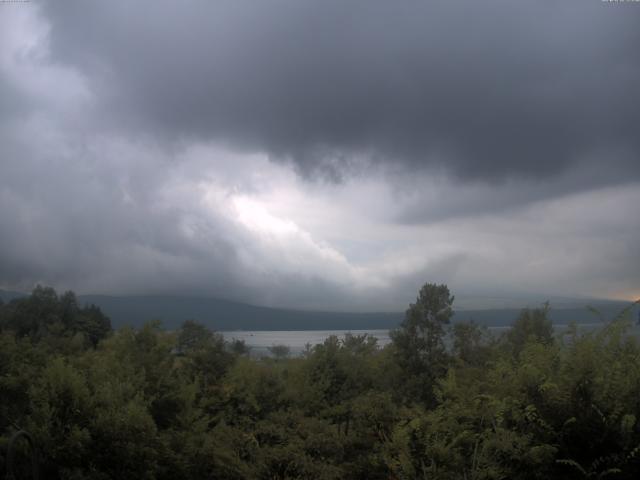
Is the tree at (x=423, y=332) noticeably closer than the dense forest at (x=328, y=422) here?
No

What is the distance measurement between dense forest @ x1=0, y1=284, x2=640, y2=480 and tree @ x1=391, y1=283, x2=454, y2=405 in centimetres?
409

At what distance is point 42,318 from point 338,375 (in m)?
44.3

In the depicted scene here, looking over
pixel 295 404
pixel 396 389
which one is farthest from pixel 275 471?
pixel 396 389

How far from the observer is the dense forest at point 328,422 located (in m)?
7.11

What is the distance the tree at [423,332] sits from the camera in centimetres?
2148

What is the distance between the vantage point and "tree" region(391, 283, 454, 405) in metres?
21.5

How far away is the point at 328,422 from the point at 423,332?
1050 cm

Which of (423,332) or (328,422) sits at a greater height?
(423,332)

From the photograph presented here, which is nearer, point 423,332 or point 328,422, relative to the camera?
point 328,422

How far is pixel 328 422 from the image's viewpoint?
1218 cm

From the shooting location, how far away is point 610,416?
6.95 meters

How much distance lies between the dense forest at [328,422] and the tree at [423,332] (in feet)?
13.4

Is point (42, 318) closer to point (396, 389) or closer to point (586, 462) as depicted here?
point (396, 389)

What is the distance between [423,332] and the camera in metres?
22.0
